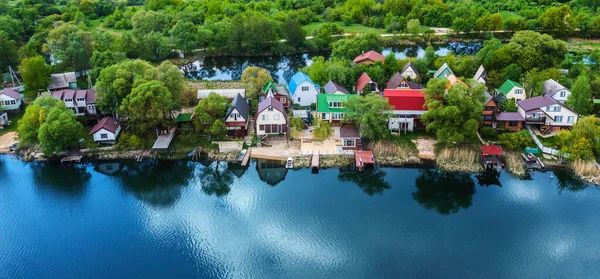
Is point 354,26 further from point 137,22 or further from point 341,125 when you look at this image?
point 341,125

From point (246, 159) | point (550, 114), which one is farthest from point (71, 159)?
point (550, 114)

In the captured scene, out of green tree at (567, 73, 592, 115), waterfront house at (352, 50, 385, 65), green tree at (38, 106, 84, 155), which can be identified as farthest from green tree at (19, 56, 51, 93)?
green tree at (567, 73, 592, 115)

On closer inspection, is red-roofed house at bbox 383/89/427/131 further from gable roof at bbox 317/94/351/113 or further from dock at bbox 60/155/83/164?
dock at bbox 60/155/83/164

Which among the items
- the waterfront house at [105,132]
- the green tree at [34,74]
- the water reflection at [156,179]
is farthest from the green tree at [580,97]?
the green tree at [34,74]

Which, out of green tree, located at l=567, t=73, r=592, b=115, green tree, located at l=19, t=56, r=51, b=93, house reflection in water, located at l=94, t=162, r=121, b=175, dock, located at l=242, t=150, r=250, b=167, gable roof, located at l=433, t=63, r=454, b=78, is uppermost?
green tree, located at l=19, t=56, r=51, b=93

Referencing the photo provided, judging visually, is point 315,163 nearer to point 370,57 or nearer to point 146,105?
point 146,105

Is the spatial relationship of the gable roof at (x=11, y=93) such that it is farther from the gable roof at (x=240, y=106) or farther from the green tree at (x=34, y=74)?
the gable roof at (x=240, y=106)

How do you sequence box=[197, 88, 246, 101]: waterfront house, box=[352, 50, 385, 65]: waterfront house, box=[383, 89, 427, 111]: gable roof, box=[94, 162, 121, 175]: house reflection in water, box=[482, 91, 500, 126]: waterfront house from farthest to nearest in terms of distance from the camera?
box=[352, 50, 385, 65]: waterfront house, box=[197, 88, 246, 101]: waterfront house, box=[383, 89, 427, 111]: gable roof, box=[482, 91, 500, 126]: waterfront house, box=[94, 162, 121, 175]: house reflection in water
